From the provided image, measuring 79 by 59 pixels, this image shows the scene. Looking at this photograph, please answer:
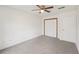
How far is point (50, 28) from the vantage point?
655cm

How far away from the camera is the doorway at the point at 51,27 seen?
5949 millimetres

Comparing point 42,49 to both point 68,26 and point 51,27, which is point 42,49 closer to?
point 68,26

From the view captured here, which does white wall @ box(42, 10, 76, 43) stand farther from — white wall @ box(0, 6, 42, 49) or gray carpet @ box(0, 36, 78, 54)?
white wall @ box(0, 6, 42, 49)

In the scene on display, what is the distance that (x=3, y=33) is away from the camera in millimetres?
3148

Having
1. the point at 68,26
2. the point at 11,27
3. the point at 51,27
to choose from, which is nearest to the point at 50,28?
the point at 51,27

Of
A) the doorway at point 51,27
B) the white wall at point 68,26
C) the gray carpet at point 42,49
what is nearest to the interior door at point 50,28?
the doorway at point 51,27

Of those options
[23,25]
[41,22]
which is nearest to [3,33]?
[23,25]

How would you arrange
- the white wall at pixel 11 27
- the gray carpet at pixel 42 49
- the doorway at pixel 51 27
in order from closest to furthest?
the gray carpet at pixel 42 49 → the white wall at pixel 11 27 → the doorway at pixel 51 27

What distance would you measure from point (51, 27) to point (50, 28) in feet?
0.46

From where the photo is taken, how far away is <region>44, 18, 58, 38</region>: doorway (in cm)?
595

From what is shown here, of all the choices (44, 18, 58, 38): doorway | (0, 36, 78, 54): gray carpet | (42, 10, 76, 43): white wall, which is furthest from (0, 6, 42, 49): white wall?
(44, 18, 58, 38): doorway

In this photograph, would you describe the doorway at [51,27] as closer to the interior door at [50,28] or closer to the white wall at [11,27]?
the interior door at [50,28]

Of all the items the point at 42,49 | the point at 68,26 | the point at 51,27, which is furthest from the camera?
the point at 51,27
